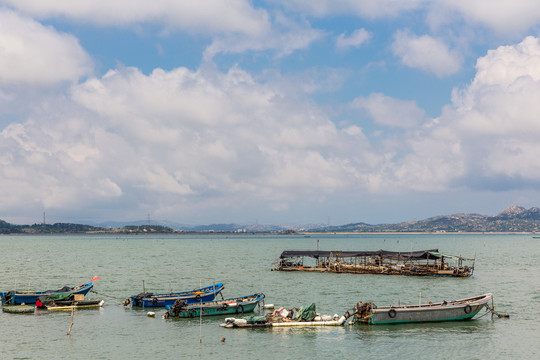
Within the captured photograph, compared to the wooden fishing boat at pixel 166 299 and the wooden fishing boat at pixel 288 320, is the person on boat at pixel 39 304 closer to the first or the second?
the wooden fishing boat at pixel 166 299

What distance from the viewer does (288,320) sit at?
4125cm

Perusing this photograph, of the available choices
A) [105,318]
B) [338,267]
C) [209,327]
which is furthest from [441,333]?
[338,267]

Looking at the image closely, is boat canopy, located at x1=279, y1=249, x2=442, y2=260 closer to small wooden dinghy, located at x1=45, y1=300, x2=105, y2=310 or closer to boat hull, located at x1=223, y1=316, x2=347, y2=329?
boat hull, located at x1=223, y1=316, x2=347, y2=329

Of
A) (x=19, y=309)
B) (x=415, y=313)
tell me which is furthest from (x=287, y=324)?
(x=19, y=309)

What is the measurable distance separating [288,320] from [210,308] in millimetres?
8064

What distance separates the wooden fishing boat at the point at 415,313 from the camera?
41219 millimetres

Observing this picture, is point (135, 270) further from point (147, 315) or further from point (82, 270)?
point (147, 315)

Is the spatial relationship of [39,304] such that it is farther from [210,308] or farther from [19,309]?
[210,308]

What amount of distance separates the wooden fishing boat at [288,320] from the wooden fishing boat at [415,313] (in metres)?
1.82

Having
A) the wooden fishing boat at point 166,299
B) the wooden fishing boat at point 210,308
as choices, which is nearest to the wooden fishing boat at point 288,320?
the wooden fishing boat at point 210,308

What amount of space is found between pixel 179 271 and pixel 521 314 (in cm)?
6281

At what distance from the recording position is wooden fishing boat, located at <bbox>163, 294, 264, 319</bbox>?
44875mm

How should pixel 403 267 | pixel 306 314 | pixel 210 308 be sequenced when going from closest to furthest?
pixel 306 314 → pixel 210 308 → pixel 403 267

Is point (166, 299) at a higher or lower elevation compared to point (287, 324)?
higher
